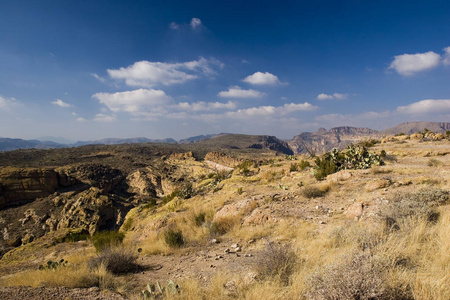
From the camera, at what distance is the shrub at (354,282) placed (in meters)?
2.25

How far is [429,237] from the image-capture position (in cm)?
348

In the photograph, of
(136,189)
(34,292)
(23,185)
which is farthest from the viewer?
(136,189)

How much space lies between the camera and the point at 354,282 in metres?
2.27

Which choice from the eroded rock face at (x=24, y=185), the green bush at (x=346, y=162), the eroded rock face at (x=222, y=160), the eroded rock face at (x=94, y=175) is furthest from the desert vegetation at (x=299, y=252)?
the eroded rock face at (x=222, y=160)

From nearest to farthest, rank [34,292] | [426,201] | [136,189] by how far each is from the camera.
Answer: [34,292] → [426,201] → [136,189]

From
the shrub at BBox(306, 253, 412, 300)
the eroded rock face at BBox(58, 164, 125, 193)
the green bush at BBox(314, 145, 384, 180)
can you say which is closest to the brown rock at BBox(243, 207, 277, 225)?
the shrub at BBox(306, 253, 412, 300)

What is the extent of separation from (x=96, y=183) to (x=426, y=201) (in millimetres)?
32079

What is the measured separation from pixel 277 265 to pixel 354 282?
51.6 inches

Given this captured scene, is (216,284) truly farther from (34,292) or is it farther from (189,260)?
(34,292)

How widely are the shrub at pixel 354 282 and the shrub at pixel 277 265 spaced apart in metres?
0.61

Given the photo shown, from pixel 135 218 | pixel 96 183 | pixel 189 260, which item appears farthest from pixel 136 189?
Result: pixel 189 260

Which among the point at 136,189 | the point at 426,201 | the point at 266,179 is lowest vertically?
the point at 136,189

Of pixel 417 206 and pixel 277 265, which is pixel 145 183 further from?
pixel 417 206

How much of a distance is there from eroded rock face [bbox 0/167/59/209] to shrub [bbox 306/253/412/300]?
30.0m
